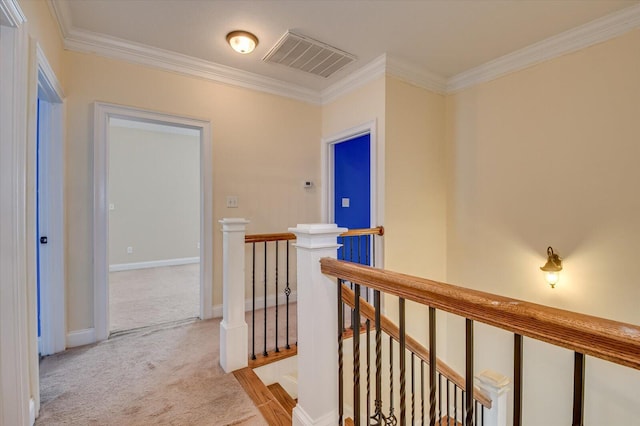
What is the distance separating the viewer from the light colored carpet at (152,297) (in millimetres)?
2953

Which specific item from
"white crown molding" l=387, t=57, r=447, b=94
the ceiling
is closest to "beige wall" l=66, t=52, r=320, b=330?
the ceiling

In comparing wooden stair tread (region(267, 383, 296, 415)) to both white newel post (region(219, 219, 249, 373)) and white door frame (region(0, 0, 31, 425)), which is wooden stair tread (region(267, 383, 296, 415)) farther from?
white door frame (region(0, 0, 31, 425))

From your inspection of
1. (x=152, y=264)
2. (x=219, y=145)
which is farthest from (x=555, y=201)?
(x=152, y=264)

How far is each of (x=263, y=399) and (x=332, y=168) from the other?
254 cm

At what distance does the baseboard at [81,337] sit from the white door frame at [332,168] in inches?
95.9

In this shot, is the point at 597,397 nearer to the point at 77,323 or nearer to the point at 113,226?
the point at 77,323

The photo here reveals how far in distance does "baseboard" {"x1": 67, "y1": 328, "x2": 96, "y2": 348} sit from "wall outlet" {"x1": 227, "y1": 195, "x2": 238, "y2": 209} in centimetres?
153

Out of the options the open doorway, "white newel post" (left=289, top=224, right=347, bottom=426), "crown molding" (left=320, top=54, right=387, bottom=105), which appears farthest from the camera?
the open doorway

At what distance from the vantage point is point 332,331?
1.24 m

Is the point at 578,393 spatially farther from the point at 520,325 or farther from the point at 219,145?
the point at 219,145

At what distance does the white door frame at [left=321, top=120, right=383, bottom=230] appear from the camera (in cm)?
295

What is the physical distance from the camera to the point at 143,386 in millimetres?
1834

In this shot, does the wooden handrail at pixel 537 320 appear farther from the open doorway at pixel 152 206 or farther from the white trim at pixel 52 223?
the open doorway at pixel 152 206

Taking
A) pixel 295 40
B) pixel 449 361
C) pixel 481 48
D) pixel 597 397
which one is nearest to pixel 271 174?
pixel 295 40
